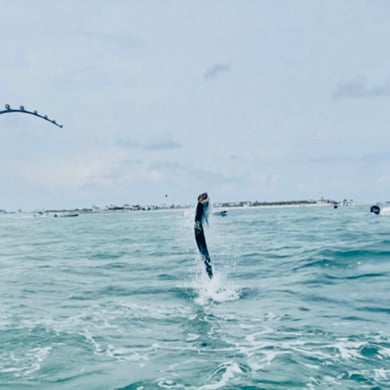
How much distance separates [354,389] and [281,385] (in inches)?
51.1

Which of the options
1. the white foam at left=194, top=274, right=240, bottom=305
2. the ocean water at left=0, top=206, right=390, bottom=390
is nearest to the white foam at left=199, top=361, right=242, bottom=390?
the ocean water at left=0, top=206, right=390, bottom=390

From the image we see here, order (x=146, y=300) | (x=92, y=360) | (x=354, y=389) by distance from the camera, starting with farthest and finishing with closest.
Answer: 1. (x=146, y=300)
2. (x=92, y=360)
3. (x=354, y=389)

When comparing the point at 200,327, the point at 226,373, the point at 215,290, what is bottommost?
the point at 226,373

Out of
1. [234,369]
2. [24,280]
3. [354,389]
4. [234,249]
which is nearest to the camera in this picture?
[354,389]

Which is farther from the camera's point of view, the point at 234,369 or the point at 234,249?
the point at 234,249

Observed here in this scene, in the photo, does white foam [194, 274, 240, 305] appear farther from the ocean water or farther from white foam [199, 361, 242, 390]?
white foam [199, 361, 242, 390]

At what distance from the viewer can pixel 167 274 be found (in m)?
23.9

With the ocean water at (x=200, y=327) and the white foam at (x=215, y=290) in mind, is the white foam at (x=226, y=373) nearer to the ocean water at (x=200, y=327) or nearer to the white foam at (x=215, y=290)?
the ocean water at (x=200, y=327)

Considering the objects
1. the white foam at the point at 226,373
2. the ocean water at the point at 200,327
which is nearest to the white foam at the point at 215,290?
the ocean water at the point at 200,327

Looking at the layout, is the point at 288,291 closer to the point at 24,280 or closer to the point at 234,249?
the point at 24,280

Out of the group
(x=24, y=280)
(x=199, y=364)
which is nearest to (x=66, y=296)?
(x=24, y=280)

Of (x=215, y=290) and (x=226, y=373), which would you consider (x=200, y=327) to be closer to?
(x=226, y=373)

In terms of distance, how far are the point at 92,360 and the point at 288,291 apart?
30.5 ft

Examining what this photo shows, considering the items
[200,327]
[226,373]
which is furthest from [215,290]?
[226,373]
